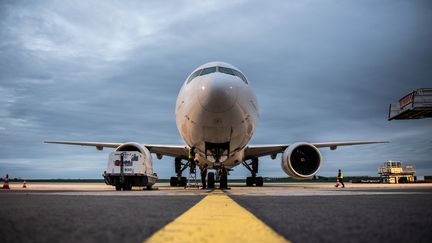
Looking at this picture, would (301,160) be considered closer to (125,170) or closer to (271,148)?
(271,148)

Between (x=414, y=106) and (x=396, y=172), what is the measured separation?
11166mm

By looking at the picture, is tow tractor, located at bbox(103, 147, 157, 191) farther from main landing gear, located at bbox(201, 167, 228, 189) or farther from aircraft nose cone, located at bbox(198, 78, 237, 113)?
aircraft nose cone, located at bbox(198, 78, 237, 113)

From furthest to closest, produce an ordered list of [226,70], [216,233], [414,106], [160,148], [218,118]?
[414,106] < [160,148] < [226,70] < [218,118] < [216,233]

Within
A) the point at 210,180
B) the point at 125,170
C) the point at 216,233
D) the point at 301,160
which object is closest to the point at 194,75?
the point at 125,170

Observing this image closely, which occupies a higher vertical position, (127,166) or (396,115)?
(396,115)

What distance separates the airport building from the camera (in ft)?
106

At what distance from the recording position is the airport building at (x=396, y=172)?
32.2 meters

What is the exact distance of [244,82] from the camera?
11070 mm

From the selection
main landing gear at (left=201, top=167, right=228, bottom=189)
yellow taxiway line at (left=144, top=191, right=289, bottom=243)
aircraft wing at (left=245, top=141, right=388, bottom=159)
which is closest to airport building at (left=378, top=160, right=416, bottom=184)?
aircraft wing at (left=245, top=141, right=388, bottom=159)

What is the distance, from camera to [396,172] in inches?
1282

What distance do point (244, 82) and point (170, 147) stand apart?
6.89m

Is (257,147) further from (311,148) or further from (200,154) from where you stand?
(200,154)

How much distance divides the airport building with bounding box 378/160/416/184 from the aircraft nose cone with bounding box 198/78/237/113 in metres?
26.9

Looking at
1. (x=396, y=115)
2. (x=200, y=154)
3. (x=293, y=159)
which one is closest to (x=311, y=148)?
(x=293, y=159)
